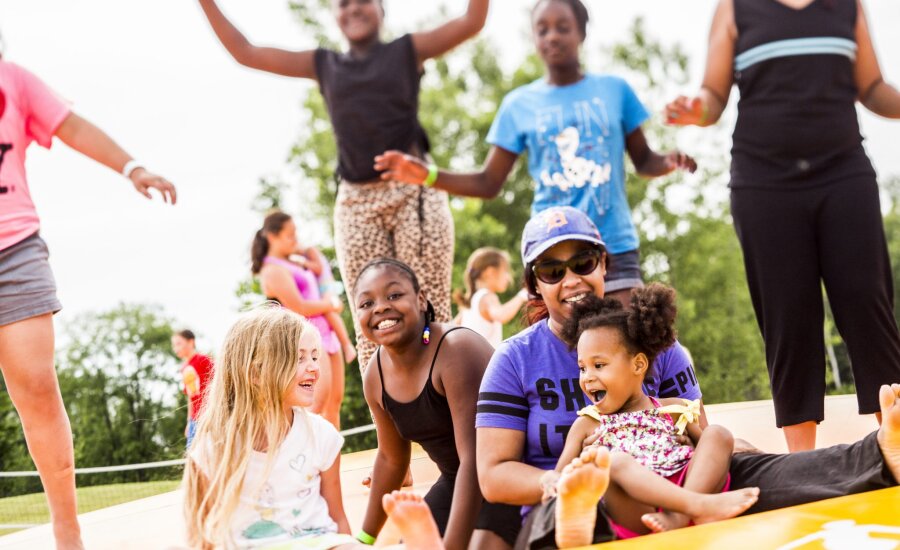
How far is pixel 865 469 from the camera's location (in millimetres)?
2824

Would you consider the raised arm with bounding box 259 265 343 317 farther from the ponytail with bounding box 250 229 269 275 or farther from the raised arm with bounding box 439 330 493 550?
the raised arm with bounding box 439 330 493 550

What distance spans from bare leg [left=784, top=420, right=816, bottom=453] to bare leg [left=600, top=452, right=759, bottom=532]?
0.97 m

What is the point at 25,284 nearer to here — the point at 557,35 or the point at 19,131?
the point at 19,131

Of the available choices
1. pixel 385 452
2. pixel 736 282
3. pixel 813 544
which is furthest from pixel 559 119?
pixel 736 282

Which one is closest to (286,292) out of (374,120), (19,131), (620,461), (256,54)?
(256,54)

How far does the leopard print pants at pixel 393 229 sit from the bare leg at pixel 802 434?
162cm

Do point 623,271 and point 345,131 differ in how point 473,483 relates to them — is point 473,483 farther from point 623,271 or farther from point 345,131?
Answer: point 345,131

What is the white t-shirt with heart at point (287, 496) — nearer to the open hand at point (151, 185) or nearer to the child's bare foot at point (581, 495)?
the child's bare foot at point (581, 495)

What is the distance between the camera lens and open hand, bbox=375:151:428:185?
163 inches

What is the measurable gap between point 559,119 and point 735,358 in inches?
654

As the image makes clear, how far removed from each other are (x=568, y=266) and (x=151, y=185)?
1496mm

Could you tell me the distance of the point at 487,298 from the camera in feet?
25.4

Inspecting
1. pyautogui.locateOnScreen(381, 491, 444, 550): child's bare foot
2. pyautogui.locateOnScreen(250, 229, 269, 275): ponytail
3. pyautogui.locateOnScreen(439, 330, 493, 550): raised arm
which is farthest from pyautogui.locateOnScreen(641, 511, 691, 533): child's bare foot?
pyautogui.locateOnScreen(250, 229, 269, 275): ponytail

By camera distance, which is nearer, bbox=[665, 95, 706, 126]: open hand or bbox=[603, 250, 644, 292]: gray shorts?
bbox=[665, 95, 706, 126]: open hand
